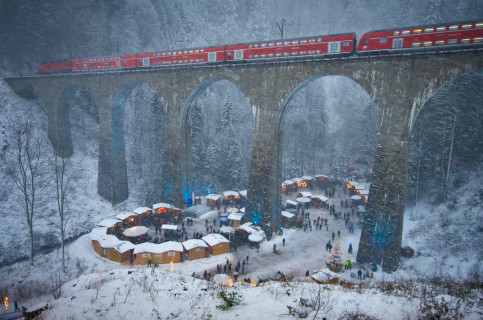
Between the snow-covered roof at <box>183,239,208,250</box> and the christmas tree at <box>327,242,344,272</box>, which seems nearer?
the christmas tree at <box>327,242,344,272</box>

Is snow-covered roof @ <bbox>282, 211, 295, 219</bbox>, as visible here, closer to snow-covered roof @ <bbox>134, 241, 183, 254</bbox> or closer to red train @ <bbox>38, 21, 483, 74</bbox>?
snow-covered roof @ <bbox>134, 241, 183, 254</bbox>

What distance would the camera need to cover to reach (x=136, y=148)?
4153 centimetres

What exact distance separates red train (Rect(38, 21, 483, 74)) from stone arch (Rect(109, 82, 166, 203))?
583cm

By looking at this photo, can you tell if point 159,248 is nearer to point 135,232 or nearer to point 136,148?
point 135,232

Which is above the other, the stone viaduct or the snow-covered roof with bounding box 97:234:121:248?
the stone viaduct

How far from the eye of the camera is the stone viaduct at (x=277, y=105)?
50.5 ft

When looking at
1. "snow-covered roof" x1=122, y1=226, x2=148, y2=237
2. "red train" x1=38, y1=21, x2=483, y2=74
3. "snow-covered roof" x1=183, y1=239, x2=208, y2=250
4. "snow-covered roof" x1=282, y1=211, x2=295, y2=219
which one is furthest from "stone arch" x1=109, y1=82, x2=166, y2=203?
"snow-covered roof" x1=282, y1=211, x2=295, y2=219

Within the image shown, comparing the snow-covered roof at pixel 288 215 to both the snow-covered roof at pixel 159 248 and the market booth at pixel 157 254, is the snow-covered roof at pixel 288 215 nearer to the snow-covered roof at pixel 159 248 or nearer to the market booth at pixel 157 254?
the snow-covered roof at pixel 159 248

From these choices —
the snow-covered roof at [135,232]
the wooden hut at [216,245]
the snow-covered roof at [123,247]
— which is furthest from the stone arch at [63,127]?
the wooden hut at [216,245]

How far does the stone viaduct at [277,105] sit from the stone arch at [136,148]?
0.19 metres

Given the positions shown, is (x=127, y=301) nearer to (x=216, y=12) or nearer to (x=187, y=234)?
(x=187, y=234)

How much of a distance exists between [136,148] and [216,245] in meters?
28.7

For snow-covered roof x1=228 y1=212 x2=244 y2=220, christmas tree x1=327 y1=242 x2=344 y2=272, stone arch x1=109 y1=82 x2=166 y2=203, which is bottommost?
christmas tree x1=327 y1=242 x2=344 y2=272

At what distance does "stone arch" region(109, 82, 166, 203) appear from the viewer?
30250mm
